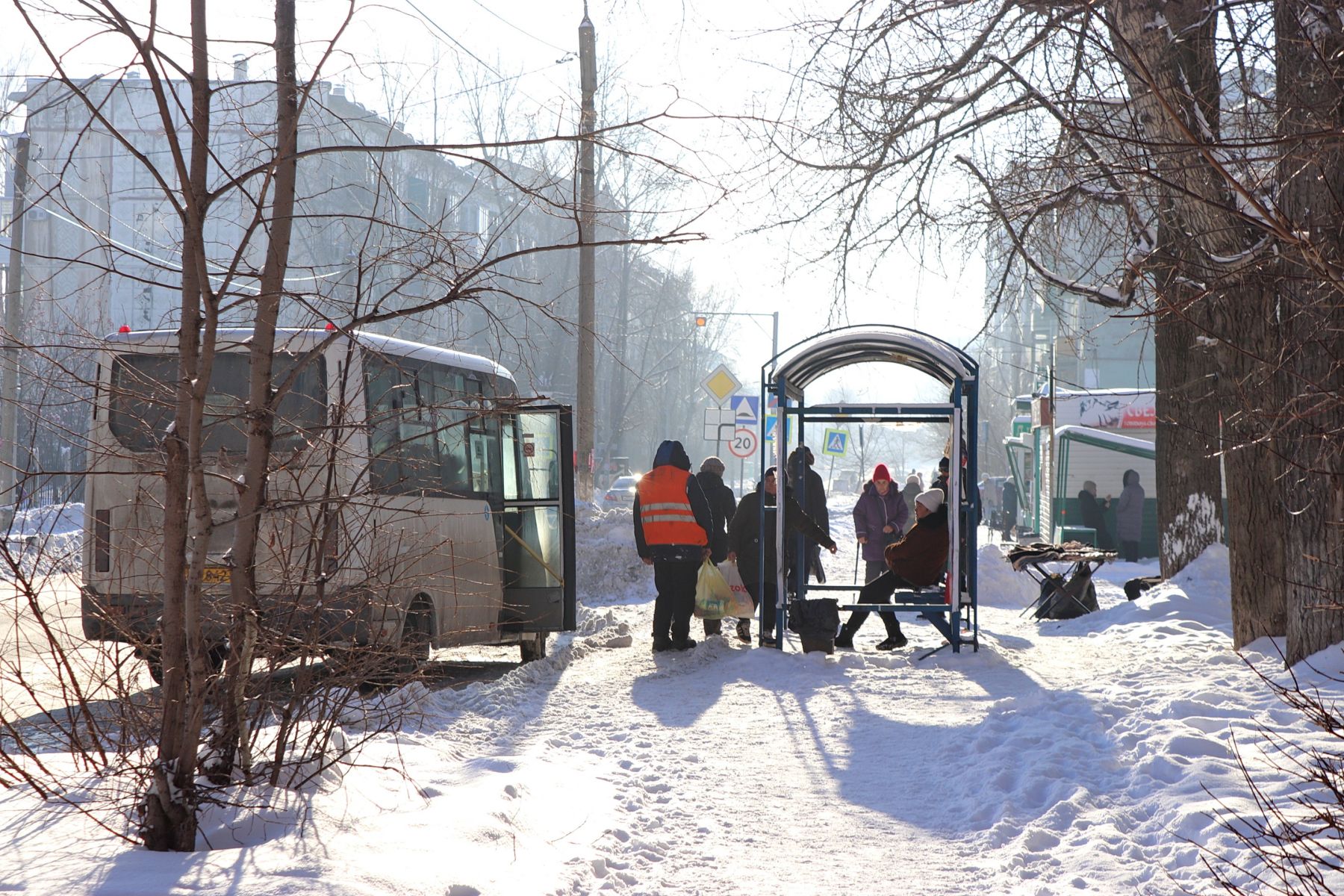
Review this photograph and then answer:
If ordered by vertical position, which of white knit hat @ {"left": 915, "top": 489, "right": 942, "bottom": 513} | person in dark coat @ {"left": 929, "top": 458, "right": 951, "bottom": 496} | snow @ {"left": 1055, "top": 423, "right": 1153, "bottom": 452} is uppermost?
snow @ {"left": 1055, "top": 423, "right": 1153, "bottom": 452}

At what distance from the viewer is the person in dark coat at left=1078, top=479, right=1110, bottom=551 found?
24.1 m

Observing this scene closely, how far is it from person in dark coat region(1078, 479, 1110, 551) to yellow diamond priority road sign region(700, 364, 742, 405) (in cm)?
724

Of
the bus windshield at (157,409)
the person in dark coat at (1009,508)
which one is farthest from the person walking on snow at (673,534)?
the person in dark coat at (1009,508)

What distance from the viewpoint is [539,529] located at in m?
11.6

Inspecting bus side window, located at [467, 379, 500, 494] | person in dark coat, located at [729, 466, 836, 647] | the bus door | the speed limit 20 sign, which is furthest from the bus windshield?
the speed limit 20 sign

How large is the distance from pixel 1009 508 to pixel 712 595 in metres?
26.2

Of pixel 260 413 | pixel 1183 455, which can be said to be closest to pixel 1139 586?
pixel 1183 455

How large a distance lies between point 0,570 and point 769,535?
881cm

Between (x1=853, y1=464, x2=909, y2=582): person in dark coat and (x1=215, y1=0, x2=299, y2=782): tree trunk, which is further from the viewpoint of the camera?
(x1=853, y1=464, x2=909, y2=582): person in dark coat

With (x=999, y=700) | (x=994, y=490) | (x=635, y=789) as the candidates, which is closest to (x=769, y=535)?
(x=999, y=700)

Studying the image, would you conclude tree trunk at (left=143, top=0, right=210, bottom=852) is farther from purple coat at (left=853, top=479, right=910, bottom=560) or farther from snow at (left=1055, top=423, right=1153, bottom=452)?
snow at (left=1055, top=423, right=1153, bottom=452)

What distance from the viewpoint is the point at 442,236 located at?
13.8 ft

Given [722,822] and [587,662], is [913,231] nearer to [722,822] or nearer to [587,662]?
[587,662]

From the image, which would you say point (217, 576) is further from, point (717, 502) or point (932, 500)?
point (717, 502)
